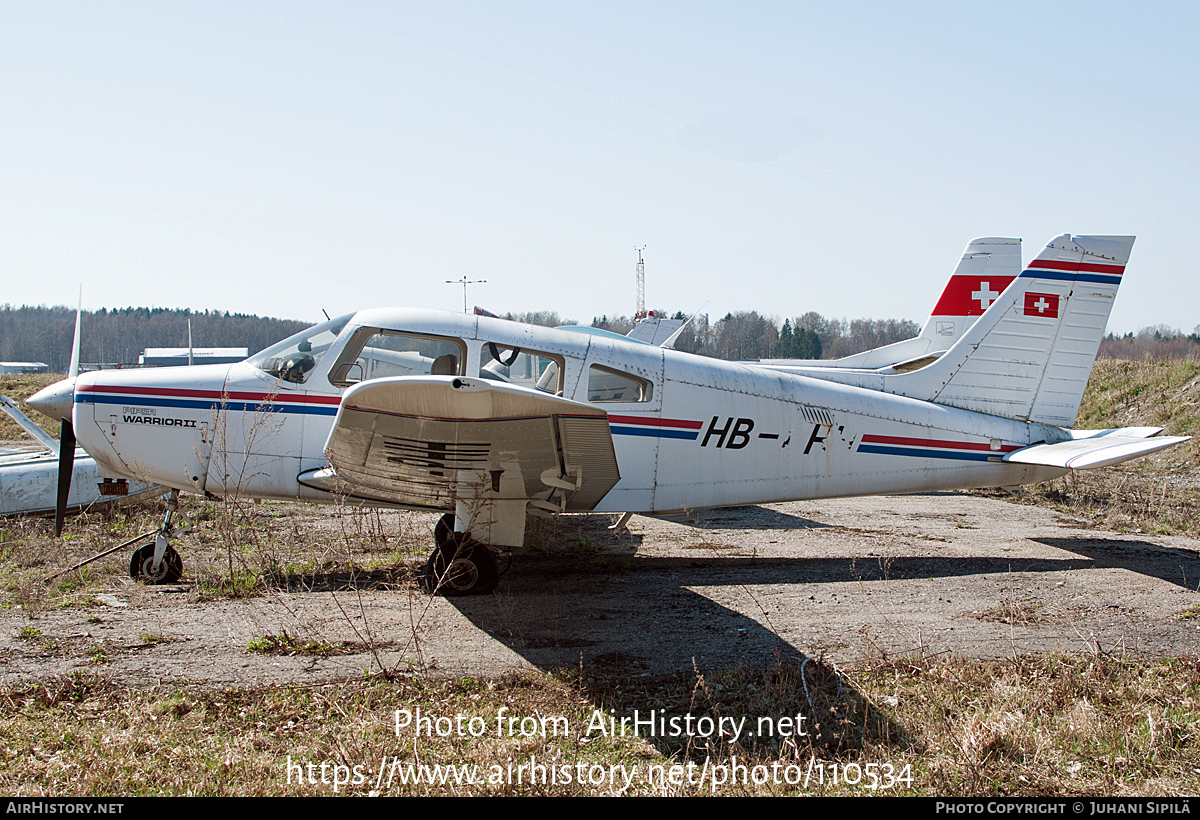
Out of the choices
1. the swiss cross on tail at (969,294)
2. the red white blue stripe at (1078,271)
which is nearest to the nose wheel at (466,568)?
the red white blue stripe at (1078,271)

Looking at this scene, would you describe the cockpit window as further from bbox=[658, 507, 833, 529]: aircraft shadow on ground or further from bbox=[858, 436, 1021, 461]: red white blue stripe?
bbox=[858, 436, 1021, 461]: red white blue stripe

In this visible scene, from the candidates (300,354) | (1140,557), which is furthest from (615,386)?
(1140,557)

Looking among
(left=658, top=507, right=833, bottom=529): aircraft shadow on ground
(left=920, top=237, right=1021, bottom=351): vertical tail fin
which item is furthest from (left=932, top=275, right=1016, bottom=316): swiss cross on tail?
(left=658, top=507, right=833, bottom=529): aircraft shadow on ground

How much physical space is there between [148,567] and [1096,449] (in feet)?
27.7

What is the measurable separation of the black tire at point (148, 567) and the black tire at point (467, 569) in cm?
218

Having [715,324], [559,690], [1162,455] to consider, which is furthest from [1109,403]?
[715,324]

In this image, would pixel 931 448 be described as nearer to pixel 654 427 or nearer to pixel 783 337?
pixel 654 427

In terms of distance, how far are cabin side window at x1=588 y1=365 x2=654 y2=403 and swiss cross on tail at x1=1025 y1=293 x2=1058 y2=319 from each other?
409cm

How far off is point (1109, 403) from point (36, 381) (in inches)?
1435

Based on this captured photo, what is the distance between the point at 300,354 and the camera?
6.63m

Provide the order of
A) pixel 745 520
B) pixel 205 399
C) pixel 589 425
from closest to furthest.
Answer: pixel 589 425
pixel 205 399
pixel 745 520

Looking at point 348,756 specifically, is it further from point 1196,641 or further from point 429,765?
point 1196,641

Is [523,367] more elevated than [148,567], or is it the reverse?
[523,367]

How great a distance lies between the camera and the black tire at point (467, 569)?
6246 mm
